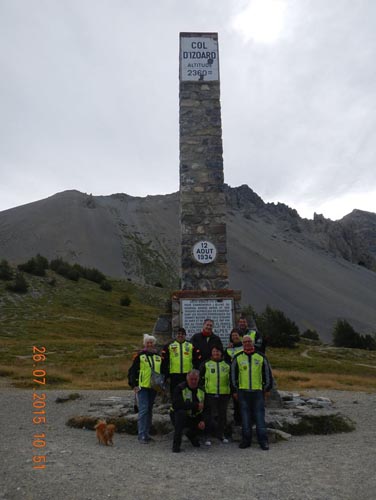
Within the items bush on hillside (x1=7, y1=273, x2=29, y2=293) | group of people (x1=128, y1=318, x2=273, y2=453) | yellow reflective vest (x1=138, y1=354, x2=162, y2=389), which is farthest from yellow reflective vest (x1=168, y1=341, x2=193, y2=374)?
bush on hillside (x1=7, y1=273, x2=29, y2=293)

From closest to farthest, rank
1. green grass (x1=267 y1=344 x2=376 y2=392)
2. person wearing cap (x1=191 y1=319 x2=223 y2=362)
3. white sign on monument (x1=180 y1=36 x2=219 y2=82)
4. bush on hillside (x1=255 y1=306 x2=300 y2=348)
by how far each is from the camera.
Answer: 1. person wearing cap (x1=191 y1=319 x2=223 y2=362)
2. white sign on monument (x1=180 y1=36 x2=219 y2=82)
3. green grass (x1=267 y1=344 x2=376 y2=392)
4. bush on hillside (x1=255 y1=306 x2=300 y2=348)

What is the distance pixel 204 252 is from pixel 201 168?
7.66ft

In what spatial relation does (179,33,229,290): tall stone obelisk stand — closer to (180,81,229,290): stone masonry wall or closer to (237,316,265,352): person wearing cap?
(180,81,229,290): stone masonry wall

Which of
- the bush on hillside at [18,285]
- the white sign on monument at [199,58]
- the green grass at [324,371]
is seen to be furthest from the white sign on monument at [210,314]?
the bush on hillside at [18,285]

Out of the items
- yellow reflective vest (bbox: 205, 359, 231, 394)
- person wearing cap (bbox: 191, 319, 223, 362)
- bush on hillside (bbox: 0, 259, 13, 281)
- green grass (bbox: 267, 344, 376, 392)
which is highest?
bush on hillside (bbox: 0, 259, 13, 281)

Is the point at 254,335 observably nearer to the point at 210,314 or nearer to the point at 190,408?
the point at 210,314

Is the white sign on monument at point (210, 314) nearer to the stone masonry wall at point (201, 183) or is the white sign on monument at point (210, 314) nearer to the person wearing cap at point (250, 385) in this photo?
the stone masonry wall at point (201, 183)

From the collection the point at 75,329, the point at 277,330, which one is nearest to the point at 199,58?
the point at 75,329

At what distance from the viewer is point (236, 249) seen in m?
89.6

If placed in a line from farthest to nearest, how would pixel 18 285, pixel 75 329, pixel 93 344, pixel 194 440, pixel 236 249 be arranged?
pixel 236 249, pixel 18 285, pixel 75 329, pixel 93 344, pixel 194 440

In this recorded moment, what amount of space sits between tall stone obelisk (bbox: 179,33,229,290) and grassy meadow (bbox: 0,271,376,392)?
6.78 metres

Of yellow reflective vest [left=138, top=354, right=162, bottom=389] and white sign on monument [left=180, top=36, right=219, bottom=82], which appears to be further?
white sign on monument [left=180, top=36, right=219, bottom=82]

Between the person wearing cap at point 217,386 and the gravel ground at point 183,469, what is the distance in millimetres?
513

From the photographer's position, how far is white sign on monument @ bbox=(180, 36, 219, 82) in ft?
40.6
